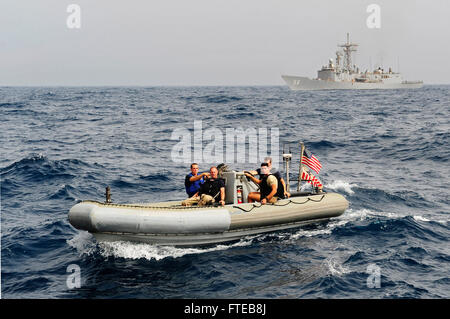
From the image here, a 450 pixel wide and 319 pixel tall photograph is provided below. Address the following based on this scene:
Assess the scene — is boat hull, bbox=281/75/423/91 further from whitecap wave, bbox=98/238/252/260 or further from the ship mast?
whitecap wave, bbox=98/238/252/260

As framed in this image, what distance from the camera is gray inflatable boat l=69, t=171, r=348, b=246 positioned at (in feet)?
34.2

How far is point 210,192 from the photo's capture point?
1219 cm

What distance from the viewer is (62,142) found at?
1075 inches

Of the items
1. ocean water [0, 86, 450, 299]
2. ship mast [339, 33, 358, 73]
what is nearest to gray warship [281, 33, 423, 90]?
ship mast [339, 33, 358, 73]

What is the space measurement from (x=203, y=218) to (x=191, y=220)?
0.35 metres

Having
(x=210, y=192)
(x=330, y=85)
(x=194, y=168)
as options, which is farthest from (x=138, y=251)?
(x=330, y=85)

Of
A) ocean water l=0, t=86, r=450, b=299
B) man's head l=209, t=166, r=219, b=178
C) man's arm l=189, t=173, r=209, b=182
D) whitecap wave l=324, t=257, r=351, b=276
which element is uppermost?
man's head l=209, t=166, r=219, b=178

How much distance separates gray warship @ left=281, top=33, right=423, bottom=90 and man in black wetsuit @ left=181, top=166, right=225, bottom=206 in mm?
104993

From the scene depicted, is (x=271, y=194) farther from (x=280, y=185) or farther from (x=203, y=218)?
(x=203, y=218)

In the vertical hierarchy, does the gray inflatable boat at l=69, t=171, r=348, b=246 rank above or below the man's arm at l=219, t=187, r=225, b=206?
below

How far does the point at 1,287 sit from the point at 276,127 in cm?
2674

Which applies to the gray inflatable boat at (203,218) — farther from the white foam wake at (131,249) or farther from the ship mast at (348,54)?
the ship mast at (348,54)

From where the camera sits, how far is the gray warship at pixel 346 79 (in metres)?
113

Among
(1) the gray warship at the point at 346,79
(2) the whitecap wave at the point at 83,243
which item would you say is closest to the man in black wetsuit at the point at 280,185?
(2) the whitecap wave at the point at 83,243
